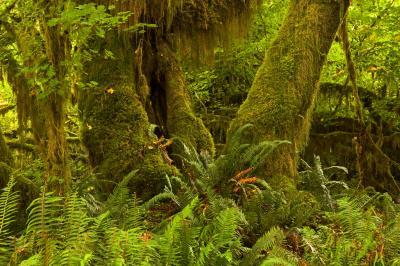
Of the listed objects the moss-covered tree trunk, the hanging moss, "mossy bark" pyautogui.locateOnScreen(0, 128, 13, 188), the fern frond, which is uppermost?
the hanging moss

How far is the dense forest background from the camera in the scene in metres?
3.24

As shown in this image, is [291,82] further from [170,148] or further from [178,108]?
[170,148]

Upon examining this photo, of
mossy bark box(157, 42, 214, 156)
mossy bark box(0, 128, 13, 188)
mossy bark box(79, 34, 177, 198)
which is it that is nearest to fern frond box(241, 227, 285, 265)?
mossy bark box(79, 34, 177, 198)

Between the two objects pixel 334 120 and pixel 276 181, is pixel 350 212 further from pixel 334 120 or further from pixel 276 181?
pixel 334 120

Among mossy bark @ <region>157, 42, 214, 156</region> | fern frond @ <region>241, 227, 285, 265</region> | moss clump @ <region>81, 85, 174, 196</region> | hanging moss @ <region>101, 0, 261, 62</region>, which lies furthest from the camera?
hanging moss @ <region>101, 0, 261, 62</region>

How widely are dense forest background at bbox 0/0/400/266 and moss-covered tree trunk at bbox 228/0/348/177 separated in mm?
17

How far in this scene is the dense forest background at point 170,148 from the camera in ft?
10.6

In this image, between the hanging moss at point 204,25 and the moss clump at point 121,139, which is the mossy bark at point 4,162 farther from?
the hanging moss at point 204,25

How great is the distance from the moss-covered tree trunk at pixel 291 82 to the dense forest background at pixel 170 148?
0.02 metres

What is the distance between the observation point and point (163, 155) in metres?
5.78

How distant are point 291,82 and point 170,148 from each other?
6.02 feet

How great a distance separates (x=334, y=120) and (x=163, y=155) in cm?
580

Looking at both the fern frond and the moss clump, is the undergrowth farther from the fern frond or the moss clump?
the moss clump

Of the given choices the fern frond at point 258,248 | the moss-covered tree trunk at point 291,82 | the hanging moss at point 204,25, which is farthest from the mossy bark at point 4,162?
the fern frond at point 258,248
